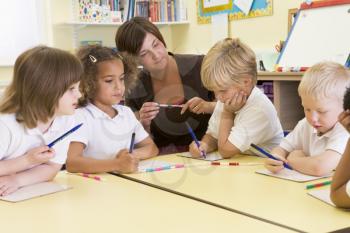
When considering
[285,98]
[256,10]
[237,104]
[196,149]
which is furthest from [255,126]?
[256,10]

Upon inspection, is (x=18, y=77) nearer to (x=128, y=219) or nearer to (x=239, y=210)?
(x=128, y=219)

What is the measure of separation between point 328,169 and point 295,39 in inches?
70.1

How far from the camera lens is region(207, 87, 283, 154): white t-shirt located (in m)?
1.64

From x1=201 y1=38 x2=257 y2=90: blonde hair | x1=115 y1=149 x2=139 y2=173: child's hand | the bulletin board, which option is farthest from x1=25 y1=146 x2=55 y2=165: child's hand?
the bulletin board

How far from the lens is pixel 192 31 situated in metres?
4.09

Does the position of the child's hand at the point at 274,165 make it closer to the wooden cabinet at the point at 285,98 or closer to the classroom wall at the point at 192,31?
the wooden cabinet at the point at 285,98

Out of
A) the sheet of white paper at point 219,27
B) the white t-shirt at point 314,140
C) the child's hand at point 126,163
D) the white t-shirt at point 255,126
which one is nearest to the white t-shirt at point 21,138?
the child's hand at point 126,163

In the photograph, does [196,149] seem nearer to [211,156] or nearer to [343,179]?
[211,156]

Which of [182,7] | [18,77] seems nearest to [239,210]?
[18,77]

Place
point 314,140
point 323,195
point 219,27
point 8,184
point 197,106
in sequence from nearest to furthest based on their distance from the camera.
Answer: point 323,195 < point 8,184 < point 314,140 < point 197,106 < point 219,27

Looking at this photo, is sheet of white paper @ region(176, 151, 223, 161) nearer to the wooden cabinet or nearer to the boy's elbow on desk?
the boy's elbow on desk

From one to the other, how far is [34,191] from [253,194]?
582mm

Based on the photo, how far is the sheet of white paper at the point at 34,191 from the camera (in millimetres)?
1207

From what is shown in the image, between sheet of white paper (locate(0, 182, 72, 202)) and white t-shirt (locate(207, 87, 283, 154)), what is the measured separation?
2.07ft
